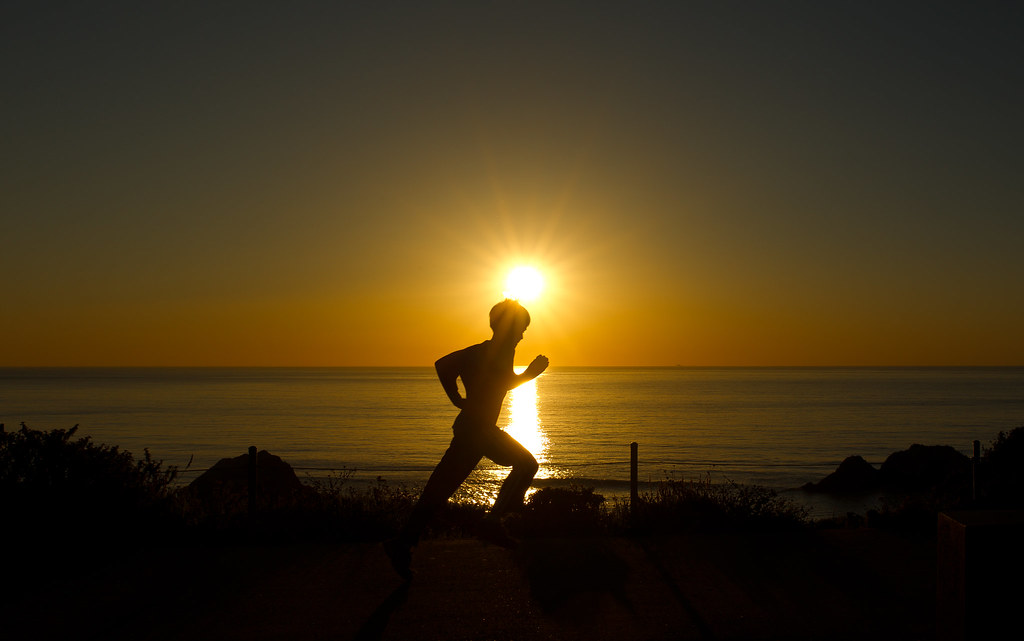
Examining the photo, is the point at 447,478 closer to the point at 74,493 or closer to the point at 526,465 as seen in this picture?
the point at 526,465

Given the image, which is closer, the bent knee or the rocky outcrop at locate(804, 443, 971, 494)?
the bent knee

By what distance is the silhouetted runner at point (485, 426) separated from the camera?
6492 mm

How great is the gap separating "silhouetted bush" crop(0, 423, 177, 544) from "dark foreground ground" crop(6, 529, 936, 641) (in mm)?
1005

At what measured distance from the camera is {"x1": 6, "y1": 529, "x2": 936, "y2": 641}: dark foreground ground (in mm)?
5293

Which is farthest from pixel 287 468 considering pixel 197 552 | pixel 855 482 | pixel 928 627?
pixel 928 627

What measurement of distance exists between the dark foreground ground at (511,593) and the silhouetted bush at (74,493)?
100 centimetres

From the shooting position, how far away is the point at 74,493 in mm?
8273

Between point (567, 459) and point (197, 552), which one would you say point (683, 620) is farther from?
point (567, 459)

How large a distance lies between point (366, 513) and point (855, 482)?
22.0m

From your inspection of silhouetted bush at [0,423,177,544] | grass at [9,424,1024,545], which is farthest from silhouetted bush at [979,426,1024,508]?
silhouetted bush at [0,423,177,544]

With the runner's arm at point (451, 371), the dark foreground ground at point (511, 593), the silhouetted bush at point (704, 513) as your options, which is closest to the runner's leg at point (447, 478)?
the runner's arm at point (451, 371)

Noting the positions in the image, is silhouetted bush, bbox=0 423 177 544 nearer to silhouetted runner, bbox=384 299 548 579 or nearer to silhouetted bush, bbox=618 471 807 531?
silhouetted runner, bbox=384 299 548 579

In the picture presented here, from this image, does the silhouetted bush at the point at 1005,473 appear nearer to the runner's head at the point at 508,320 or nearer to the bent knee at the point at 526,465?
the bent knee at the point at 526,465

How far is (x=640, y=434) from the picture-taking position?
48.8m
